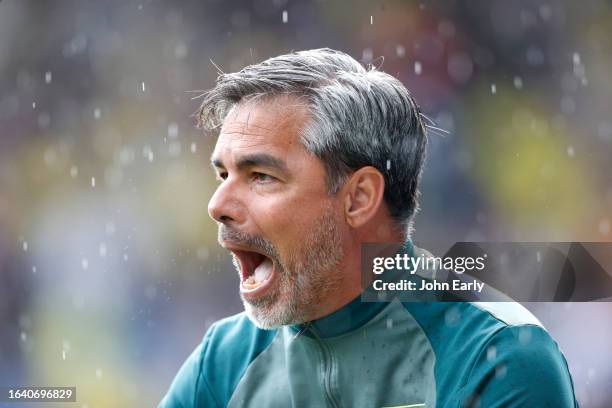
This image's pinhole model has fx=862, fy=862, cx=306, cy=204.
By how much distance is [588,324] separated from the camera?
17.4ft

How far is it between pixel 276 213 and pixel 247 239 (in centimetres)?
10

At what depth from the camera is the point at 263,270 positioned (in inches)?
86.3

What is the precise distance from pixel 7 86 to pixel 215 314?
88.9 inches

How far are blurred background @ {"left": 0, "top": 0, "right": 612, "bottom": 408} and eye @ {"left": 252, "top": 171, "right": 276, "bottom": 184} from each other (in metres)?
3.51

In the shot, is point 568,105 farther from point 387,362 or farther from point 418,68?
point 387,362

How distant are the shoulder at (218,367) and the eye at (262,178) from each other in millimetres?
450

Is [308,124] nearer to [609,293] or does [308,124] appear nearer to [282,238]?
[282,238]

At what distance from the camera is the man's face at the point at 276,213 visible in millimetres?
2109

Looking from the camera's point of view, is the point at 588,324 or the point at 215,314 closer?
the point at 588,324

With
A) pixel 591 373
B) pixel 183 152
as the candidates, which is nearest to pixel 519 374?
pixel 591 373

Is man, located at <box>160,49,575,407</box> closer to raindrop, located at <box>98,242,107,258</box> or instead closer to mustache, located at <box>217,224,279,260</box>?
mustache, located at <box>217,224,279,260</box>

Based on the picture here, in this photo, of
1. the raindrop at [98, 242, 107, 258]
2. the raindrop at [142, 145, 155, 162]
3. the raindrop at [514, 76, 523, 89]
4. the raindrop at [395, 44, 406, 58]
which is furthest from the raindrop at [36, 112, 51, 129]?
the raindrop at [514, 76, 523, 89]

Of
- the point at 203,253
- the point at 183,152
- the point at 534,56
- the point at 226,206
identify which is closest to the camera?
the point at 226,206

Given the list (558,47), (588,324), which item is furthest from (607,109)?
(588,324)
